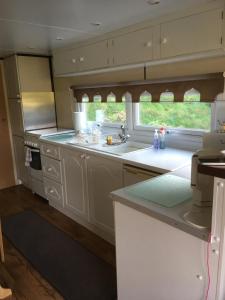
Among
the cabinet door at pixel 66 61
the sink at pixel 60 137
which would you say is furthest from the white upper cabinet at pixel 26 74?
the sink at pixel 60 137

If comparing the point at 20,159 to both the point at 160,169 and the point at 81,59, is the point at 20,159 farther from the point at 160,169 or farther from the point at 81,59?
the point at 160,169

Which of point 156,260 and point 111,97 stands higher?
point 111,97

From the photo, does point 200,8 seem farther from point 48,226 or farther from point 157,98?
point 48,226

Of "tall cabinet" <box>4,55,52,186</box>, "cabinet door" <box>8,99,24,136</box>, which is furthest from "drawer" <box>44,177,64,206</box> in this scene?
"cabinet door" <box>8,99,24,136</box>

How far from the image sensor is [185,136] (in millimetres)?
2465

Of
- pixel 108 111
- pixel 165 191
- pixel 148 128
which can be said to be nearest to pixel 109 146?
pixel 148 128

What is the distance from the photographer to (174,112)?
2.58 m

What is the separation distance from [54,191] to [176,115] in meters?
1.81

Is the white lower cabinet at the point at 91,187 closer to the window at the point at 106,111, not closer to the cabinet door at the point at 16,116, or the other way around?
the window at the point at 106,111

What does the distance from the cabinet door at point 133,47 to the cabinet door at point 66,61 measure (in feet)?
2.31

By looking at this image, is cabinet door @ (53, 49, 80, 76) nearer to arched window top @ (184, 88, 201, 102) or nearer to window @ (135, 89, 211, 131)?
window @ (135, 89, 211, 131)

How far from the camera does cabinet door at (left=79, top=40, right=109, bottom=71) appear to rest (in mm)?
2627

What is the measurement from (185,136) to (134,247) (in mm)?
1418

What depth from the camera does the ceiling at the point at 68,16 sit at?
68.4 inches
